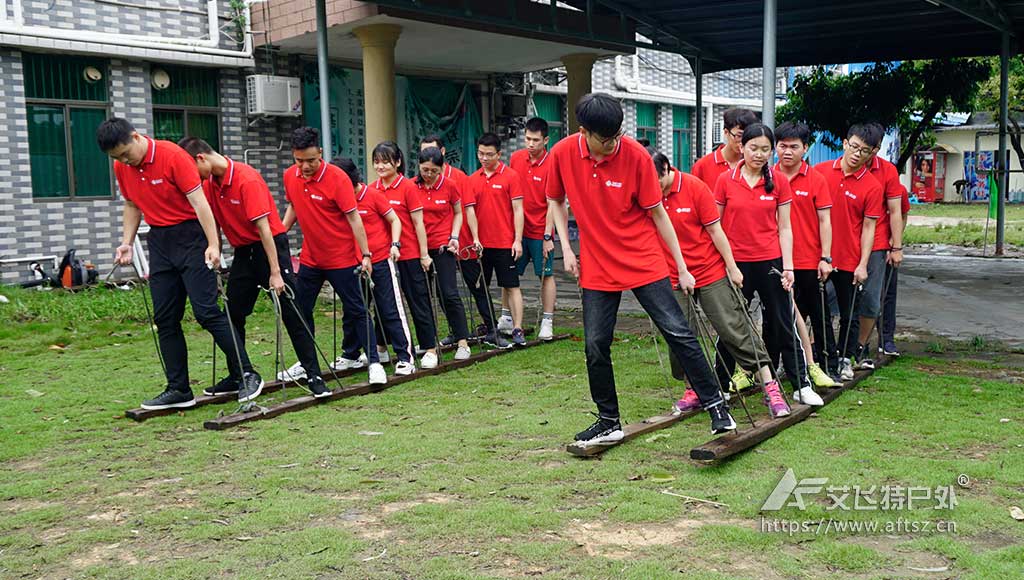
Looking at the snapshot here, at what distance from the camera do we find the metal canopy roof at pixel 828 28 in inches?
471

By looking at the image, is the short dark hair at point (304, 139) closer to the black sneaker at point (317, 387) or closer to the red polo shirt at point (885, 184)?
the black sneaker at point (317, 387)

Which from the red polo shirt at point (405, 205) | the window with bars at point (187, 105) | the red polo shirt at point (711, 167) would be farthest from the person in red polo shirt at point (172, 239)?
the window with bars at point (187, 105)

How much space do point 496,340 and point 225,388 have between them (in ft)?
7.95

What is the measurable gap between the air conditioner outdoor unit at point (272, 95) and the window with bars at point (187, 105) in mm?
494

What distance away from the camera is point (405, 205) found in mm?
7215

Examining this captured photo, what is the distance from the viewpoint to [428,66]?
15.7 metres

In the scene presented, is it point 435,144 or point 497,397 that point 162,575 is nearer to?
point 497,397

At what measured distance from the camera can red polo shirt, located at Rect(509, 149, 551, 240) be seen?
8258 mm

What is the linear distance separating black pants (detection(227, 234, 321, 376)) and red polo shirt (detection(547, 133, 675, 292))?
7.57ft

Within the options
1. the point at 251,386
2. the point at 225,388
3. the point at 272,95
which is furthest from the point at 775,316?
the point at 272,95

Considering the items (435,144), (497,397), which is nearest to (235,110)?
(435,144)

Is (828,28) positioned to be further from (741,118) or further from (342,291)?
(342,291)

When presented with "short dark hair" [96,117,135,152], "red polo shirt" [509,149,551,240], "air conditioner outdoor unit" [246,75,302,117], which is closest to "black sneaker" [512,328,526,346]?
"red polo shirt" [509,149,551,240]

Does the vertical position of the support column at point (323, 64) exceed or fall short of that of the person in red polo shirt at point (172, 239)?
it exceeds it
